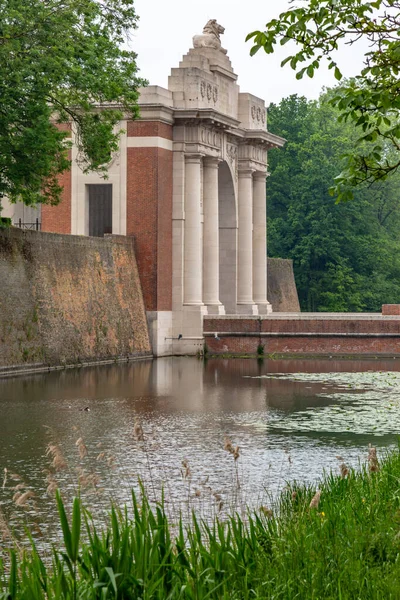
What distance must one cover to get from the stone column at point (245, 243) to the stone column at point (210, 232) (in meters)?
4.98

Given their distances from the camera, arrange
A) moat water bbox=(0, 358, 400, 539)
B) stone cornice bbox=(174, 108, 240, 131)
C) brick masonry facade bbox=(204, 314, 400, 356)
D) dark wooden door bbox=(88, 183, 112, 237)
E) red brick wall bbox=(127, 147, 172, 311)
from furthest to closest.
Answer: dark wooden door bbox=(88, 183, 112, 237) < stone cornice bbox=(174, 108, 240, 131) < red brick wall bbox=(127, 147, 172, 311) < brick masonry facade bbox=(204, 314, 400, 356) < moat water bbox=(0, 358, 400, 539)

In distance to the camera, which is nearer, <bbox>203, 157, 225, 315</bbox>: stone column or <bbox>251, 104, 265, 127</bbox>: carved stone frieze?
<bbox>203, 157, 225, 315</bbox>: stone column

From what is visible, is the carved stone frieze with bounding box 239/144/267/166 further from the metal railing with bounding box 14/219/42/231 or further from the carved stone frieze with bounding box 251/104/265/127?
the metal railing with bounding box 14/219/42/231

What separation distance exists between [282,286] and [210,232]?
1668cm

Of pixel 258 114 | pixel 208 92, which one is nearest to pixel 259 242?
pixel 258 114

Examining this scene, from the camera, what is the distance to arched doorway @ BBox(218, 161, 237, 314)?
5300cm

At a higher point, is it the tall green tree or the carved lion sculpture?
the carved lion sculpture

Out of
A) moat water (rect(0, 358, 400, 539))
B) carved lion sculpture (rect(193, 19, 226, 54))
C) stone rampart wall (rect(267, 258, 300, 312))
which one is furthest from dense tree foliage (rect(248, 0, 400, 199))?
stone rampart wall (rect(267, 258, 300, 312))

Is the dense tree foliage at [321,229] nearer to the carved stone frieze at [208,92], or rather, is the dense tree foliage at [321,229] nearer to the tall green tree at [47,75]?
the carved stone frieze at [208,92]

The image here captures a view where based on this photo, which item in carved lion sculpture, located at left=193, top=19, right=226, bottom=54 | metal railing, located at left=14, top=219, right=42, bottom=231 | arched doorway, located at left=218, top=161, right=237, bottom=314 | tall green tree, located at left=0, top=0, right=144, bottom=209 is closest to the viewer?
tall green tree, located at left=0, top=0, right=144, bottom=209

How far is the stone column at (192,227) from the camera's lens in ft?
151

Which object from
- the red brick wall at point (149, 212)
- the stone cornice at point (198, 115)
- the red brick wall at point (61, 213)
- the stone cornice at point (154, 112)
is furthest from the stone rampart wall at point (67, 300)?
the stone cornice at point (198, 115)

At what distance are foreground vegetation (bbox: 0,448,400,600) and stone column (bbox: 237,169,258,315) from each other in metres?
45.0

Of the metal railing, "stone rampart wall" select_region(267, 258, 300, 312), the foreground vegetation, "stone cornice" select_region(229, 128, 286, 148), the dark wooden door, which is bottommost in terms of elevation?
the foreground vegetation
